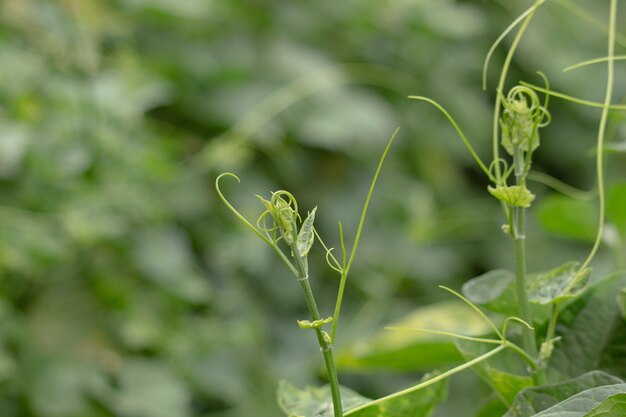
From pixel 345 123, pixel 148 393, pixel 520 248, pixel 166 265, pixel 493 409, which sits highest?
pixel 520 248

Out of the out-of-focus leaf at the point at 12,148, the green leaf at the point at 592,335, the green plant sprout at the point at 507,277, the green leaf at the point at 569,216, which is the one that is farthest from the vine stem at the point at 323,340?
the out-of-focus leaf at the point at 12,148

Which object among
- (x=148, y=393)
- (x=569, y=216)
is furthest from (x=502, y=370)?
(x=148, y=393)

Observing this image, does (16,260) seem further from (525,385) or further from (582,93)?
(582,93)

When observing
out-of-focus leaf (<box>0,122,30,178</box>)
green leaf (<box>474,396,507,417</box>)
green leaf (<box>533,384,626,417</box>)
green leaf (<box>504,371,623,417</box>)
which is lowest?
out-of-focus leaf (<box>0,122,30,178</box>)

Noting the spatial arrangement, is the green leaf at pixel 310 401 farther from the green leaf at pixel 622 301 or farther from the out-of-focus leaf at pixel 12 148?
the out-of-focus leaf at pixel 12 148

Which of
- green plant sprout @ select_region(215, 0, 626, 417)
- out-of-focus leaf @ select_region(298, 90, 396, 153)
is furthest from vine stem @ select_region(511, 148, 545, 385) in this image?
out-of-focus leaf @ select_region(298, 90, 396, 153)

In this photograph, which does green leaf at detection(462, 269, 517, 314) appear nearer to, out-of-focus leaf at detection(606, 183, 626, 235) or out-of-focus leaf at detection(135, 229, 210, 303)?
out-of-focus leaf at detection(606, 183, 626, 235)

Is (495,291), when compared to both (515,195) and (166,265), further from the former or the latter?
(166,265)
